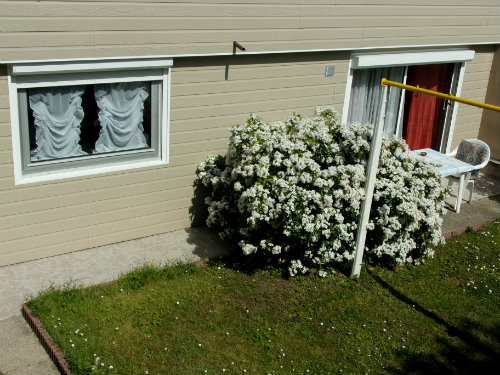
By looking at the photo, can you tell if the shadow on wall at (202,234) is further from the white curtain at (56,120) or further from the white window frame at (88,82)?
the white curtain at (56,120)

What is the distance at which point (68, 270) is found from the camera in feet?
23.3

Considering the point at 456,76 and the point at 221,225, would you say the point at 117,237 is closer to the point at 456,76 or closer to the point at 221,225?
the point at 221,225

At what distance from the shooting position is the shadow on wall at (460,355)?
591 centimetres

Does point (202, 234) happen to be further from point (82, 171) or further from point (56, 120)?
point (56, 120)

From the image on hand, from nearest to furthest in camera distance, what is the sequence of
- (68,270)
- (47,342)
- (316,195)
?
(47,342)
(316,195)
(68,270)

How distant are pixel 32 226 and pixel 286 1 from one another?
412 centimetres

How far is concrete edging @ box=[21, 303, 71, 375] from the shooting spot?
218 inches

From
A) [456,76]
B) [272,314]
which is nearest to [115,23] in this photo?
[272,314]

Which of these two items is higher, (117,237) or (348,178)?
(348,178)

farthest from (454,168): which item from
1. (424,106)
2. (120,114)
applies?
Result: (120,114)

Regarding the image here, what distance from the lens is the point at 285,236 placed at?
7.13 meters

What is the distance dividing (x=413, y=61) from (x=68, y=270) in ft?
20.1

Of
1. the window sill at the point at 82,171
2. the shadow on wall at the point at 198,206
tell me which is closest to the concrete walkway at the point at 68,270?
the shadow on wall at the point at 198,206

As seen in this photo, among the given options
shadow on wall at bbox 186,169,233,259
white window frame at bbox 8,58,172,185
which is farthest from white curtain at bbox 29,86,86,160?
shadow on wall at bbox 186,169,233,259
